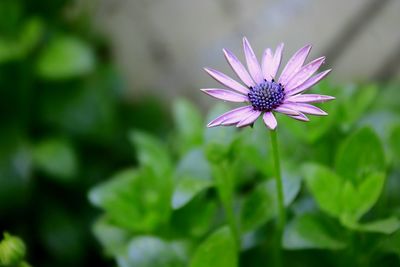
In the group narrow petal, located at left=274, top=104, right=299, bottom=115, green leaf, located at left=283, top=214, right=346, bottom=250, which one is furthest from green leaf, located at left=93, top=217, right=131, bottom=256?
narrow petal, located at left=274, top=104, right=299, bottom=115

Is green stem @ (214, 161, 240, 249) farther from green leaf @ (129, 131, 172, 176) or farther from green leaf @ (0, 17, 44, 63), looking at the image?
green leaf @ (0, 17, 44, 63)

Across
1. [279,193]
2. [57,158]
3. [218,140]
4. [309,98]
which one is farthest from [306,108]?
[57,158]

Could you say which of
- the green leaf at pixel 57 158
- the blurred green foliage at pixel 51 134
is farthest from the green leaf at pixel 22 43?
the green leaf at pixel 57 158

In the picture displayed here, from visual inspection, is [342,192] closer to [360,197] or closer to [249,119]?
[360,197]

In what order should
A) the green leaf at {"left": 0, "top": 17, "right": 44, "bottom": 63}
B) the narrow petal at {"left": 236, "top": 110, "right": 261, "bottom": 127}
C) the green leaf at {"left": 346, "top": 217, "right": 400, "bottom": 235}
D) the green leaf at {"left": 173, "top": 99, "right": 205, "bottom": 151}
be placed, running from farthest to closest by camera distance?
the green leaf at {"left": 0, "top": 17, "right": 44, "bottom": 63} → the green leaf at {"left": 173, "top": 99, "right": 205, "bottom": 151} → the green leaf at {"left": 346, "top": 217, "right": 400, "bottom": 235} → the narrow petal at {"left": 236, "top": 110, "right": 261, "bottom": 127}

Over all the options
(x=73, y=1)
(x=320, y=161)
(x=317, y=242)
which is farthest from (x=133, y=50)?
(x=317, y=242)

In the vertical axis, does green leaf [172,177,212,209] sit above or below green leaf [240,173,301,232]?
above
